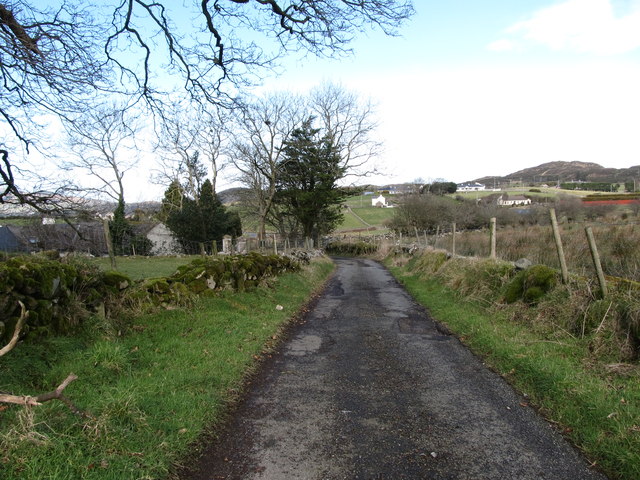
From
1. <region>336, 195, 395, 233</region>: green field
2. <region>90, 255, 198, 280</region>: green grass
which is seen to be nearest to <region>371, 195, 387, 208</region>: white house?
<region>336, 195, 395, 233</region>: green field

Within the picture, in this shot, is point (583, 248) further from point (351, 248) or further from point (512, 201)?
point (512, 201)

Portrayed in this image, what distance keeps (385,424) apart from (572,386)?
6.93 feet

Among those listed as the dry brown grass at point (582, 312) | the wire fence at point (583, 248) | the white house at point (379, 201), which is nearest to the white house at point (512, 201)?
the white house at point (379, 201)

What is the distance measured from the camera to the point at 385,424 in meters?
3.89

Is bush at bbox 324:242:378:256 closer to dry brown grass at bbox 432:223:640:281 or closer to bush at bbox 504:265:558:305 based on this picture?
dry brown grass at bbox 432:223:640:281

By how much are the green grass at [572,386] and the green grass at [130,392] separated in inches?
129

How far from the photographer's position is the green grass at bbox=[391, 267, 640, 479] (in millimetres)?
3363

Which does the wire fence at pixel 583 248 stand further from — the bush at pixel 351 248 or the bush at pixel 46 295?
the bush at pixel 351 248

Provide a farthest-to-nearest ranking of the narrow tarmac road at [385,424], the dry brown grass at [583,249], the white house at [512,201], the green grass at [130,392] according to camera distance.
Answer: the white house at [512,201], the dry brown grass at [583,249], the narrow tarmac road at [385,424], the green grass at [130,392]

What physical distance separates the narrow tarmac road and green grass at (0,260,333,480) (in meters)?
0.36

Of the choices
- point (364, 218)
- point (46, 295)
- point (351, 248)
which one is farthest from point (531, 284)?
point (364, 218)

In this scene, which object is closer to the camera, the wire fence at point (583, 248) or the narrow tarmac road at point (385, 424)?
the narrow tarmac road at point (385, 424)

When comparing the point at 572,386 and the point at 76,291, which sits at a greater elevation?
the point at 76,291

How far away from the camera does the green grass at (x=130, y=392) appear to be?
9.45ft
